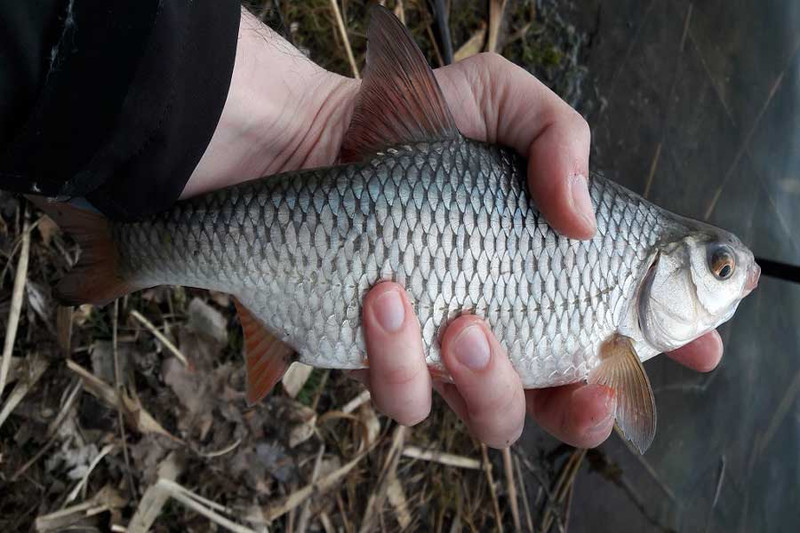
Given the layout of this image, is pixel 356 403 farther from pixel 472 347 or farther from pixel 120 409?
pixel 472 347

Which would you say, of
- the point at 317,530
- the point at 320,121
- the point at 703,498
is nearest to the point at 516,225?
the point at 320,121

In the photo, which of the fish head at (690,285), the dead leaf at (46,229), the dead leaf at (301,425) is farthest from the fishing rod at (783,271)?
the dead leaf at (46,229)

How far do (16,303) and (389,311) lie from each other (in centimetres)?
149

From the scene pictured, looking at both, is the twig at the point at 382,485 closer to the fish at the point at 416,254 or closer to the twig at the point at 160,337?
the twig at the point at 160,337

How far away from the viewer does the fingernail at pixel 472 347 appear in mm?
1516

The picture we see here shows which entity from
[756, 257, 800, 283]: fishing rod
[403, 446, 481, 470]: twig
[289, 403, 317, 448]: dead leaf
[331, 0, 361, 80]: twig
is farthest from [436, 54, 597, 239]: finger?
[756, 257, 800, 283]: fishing rod

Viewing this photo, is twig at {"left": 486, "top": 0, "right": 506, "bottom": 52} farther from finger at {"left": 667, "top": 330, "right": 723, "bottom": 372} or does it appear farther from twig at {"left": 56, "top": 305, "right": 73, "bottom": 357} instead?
twig at {"left": 56, "top": 305, "right": 73, "bottom": 357}

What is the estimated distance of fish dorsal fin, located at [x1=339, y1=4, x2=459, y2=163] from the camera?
1575 mm

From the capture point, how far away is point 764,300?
4.09m

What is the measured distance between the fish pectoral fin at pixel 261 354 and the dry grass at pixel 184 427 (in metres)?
0.94

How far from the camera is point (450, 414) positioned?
312 centimetres

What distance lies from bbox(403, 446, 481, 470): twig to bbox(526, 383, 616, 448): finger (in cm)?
115

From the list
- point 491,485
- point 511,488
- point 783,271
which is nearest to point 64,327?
point 491,485

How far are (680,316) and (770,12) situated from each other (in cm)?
347
